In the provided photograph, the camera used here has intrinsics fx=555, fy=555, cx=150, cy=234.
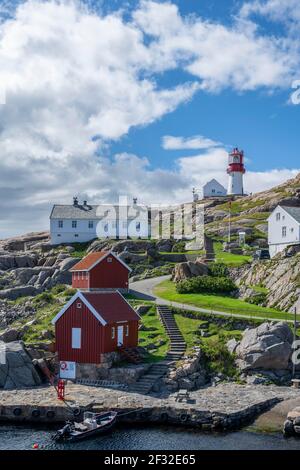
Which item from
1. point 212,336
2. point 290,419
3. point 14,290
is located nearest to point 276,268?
point 212,336

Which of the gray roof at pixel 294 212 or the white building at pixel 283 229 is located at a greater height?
the gray roof at pixel 294 212

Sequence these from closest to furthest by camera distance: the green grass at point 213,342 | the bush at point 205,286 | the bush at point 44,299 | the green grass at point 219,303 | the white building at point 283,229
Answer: the green grass at point 213,342, the green grass at point 219,303, the bush at point 205,286, the bush at point 44,299, the white building at point 283,229

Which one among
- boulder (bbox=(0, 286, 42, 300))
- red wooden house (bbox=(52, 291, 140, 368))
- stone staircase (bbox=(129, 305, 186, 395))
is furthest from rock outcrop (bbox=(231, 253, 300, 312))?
boulder (bbox=(0, 286, 42, 300))

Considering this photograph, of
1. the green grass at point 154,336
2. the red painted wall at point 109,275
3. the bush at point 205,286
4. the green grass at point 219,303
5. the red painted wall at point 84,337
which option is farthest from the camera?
the bush at point 205,286

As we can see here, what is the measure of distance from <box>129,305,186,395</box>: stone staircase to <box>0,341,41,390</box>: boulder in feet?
24.2

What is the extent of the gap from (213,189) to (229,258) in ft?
253

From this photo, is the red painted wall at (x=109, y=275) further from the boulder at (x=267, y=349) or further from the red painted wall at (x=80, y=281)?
the boulder at (x=267, y=349)

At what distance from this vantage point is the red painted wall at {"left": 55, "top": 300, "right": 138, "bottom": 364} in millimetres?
41344

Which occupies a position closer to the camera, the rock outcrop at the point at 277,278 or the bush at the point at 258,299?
the rock outcrop at the point at 277,278

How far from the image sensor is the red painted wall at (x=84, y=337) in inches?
1628

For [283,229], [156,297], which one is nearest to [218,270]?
[156,297]

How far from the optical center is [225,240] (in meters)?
88.8

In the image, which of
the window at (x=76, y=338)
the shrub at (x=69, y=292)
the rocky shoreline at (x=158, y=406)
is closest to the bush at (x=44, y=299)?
the shrub at (x=69, y=292)

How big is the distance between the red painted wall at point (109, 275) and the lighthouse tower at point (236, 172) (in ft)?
307
